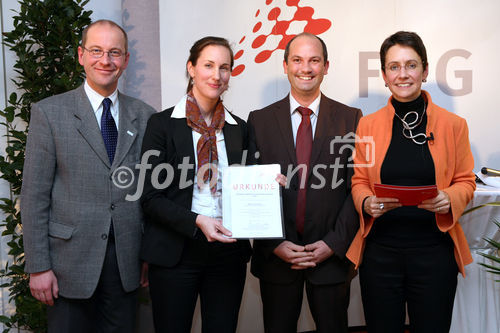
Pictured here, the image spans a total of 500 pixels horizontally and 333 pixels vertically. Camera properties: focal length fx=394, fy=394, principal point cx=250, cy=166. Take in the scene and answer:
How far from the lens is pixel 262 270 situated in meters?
2.16

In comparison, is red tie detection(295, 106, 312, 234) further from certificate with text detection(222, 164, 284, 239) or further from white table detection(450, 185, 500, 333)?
white table detection(450, 185, 500, 333)

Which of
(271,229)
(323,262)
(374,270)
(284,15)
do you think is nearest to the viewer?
(271,229)

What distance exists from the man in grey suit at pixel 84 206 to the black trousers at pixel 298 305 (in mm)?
732

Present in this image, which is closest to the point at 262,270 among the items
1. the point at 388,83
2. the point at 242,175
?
the point at 242,175

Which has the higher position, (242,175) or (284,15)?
(284,15)

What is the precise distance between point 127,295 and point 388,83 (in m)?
1.72

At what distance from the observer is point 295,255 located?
201 cm

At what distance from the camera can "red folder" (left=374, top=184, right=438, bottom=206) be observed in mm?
1662

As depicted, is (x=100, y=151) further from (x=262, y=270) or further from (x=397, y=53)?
(x=397, y=53)

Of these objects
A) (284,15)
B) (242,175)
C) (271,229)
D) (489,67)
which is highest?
(284,15)

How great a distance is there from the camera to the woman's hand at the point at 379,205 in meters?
1.77

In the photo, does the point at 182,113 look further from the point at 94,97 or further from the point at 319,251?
the point at 319,251

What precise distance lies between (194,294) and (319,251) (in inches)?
25.9
